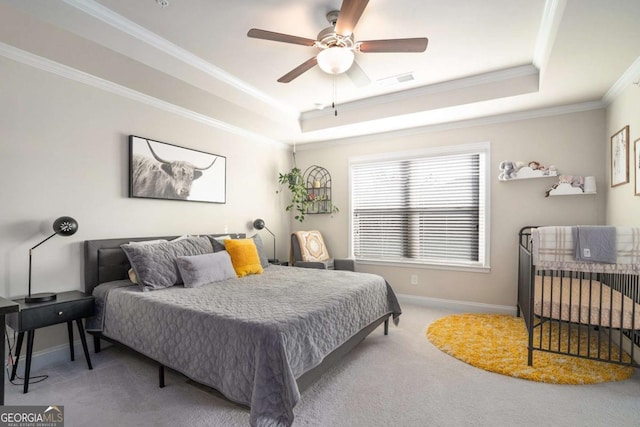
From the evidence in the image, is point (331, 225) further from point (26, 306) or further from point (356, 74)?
point (26, 306)

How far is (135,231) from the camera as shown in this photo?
10.4ft

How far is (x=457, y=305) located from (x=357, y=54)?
10.8 ft

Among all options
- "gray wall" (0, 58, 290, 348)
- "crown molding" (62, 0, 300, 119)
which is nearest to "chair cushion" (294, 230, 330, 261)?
"gray wall" (0, 58, 290, 348)

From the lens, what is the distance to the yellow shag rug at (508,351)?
2.32m

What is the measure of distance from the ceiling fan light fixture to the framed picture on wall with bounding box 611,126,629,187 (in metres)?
2.61

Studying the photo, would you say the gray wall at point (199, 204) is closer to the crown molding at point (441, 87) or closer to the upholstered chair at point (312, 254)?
the upholstered chair at point (312, 254)

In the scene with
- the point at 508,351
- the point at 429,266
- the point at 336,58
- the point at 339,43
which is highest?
the point at 339,43

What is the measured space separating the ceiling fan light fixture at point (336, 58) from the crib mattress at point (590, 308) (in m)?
2.15

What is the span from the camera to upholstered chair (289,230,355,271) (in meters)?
4.30

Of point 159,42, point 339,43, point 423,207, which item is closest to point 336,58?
point 339,43

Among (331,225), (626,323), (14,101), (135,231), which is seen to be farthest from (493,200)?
(14,101)

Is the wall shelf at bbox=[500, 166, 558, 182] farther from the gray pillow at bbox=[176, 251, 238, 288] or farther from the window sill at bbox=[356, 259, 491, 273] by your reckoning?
the gray pillow at bbox=[176, 251, 238, 288]

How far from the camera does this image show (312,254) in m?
4.57

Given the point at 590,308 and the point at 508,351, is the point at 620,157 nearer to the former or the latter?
the point at 590,308
